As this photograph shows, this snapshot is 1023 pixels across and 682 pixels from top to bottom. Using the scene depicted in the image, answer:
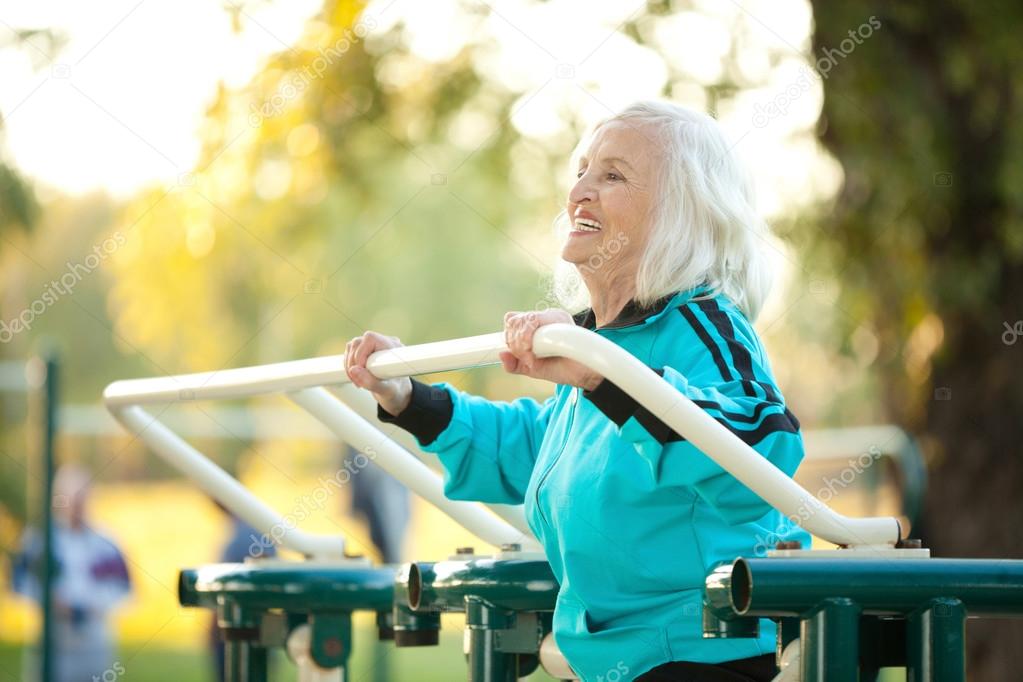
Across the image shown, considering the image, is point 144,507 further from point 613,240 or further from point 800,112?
point 613,240

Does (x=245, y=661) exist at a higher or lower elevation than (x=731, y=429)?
lower

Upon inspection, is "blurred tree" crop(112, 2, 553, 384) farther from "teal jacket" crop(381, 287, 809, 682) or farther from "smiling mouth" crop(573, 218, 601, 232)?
"teal jacket" crop(381, 287, 809, 682)

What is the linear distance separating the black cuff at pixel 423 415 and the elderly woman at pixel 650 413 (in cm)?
9

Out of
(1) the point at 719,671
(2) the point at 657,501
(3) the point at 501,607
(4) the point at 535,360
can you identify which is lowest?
(1) the point at 719,671

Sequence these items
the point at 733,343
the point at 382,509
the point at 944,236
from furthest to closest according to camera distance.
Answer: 1. the point at 382,509
2. the point at 944,236
3. the point at 733,343

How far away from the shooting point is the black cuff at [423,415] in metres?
2.34

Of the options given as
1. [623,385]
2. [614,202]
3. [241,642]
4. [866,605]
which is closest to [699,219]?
[614,202]

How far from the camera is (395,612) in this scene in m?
2.33

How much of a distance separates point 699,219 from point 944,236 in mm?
2932

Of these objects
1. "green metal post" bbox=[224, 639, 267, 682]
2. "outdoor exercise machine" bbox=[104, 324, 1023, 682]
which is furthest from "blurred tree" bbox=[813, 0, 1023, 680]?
"green metal post" bbox=[224, 639, 267, 682]

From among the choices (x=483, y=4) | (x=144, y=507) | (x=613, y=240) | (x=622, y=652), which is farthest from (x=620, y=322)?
(x=144, y=507)

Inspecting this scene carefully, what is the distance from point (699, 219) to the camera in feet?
6.75

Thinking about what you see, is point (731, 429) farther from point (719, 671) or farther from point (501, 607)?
point (501, 607)

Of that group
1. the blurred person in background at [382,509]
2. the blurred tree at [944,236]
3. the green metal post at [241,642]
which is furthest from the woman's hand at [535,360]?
the blurred person in background at [382,509]
